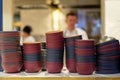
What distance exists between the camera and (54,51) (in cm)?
171

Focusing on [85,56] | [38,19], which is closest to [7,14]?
[85,56]

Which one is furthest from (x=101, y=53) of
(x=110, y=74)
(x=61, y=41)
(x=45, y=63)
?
(x=45, y=63)

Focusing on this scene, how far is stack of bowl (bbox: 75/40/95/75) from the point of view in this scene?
166 centimetres

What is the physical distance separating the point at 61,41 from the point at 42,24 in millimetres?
6032

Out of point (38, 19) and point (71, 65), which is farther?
point (38, 19)

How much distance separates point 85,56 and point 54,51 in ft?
0.71

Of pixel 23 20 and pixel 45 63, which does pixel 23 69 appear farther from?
pixel 23 20

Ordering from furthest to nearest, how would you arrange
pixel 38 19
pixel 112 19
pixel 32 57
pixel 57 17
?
1. pixel 38 19
2. pixel 57 17
3. pixel 112 19
4. pixel 32 57

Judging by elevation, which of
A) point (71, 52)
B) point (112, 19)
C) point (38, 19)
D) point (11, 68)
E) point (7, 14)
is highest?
point (38, 19)

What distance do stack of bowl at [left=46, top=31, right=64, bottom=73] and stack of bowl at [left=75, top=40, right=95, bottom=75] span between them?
12cm

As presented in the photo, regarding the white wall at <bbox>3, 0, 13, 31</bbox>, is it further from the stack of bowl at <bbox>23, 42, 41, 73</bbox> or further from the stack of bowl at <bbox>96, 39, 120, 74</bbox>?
the stack of bowl at <bbox>96, 39, 120, 74</bbox>

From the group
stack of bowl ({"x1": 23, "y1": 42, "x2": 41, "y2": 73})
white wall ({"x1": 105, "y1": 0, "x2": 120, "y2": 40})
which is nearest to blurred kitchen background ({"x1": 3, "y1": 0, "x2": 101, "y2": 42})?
white wall ({"x1": 105, "y1": 0, "x2": 120, "y2": 40})

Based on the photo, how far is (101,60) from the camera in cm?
172

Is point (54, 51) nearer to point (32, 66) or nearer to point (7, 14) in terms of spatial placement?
point (32, 66)
